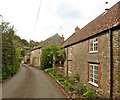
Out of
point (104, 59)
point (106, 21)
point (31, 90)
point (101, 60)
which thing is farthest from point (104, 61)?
point (31, 90)

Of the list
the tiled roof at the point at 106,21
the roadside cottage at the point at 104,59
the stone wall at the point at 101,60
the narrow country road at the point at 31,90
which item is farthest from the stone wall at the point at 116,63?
the narrow country road at the point at 31,90

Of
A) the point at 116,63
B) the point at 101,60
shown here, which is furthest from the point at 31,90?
the point at 116,63

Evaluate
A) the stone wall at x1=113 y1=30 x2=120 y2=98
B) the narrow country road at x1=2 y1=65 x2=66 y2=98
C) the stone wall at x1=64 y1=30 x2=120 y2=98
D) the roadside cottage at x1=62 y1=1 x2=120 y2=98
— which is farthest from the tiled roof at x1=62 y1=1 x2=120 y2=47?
the narrow country road at x1=2 y1=65 x2=66 y2=98

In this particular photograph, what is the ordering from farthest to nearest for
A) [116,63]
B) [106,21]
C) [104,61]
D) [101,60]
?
[106,21]
[101,60]
[104,61]
[116,63]

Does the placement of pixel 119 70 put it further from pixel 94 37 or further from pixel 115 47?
pixel 94 37

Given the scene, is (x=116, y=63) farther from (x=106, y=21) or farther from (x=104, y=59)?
(x=106, y=21)

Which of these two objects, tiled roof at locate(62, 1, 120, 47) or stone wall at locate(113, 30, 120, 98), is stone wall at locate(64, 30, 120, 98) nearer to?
stone wall at locate(113, 30, 120, 98)

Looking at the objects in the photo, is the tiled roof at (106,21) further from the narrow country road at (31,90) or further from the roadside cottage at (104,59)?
the narrow country road at (31,90)

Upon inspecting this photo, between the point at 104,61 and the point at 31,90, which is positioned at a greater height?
the point at 104,61

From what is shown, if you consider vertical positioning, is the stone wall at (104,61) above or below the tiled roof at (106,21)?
below

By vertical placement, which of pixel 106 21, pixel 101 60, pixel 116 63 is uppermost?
pixel 106 21

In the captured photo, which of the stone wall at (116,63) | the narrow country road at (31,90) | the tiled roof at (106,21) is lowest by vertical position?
the narrow country road at (31,90)

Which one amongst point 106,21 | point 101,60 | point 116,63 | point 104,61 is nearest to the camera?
point 116,63

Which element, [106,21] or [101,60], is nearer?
[101,60]
